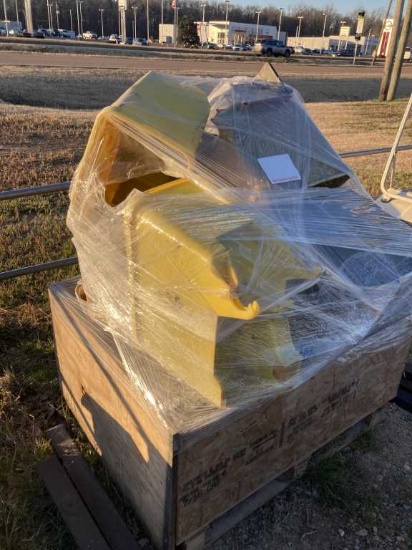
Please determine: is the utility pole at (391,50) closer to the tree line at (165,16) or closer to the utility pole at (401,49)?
the utility pole at (401,49)

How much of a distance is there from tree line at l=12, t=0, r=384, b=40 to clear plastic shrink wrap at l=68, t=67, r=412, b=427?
87.6 metres

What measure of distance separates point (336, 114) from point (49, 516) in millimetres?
14342

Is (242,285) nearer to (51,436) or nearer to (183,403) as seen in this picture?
(183,403)

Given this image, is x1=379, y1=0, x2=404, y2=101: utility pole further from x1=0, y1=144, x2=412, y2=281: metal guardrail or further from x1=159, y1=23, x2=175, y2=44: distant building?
x1=159, y1=23, x2=175, y2=44: distant building

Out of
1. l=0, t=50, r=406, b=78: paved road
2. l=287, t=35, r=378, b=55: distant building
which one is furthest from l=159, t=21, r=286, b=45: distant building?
l=0, t=50, r=406, b=78: paved road

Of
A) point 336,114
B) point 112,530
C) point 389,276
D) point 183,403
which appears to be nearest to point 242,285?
point 183,403

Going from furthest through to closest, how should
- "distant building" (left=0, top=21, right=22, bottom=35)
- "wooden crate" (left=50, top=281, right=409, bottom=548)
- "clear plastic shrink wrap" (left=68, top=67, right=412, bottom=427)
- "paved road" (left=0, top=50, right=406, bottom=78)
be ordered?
"distant building" (left=0, top=21, right=22, bottom=35)
"paved road" (left=0, top=50, right=406, bottom=78)
"wooden crate" (left=50, top=281, right=409, bottom=548)
"clear plastic shrink wrap" (left=68, top=67, right=412, bottom=427)

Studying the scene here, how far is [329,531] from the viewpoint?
75.1 inches

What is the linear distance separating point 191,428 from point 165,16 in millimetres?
105889

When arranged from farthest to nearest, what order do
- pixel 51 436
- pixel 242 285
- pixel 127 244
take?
pixel 51 436, pixel 127 244, pixel 242 285

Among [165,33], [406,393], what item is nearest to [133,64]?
[406,393]

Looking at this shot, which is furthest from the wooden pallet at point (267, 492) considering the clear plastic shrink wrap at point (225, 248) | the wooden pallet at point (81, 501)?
the clear plastic shrink wrap at point (225, 248)

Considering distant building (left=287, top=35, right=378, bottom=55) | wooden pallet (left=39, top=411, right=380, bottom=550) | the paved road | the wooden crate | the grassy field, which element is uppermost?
the wooden crate

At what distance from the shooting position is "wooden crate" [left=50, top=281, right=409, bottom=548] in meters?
1.52
